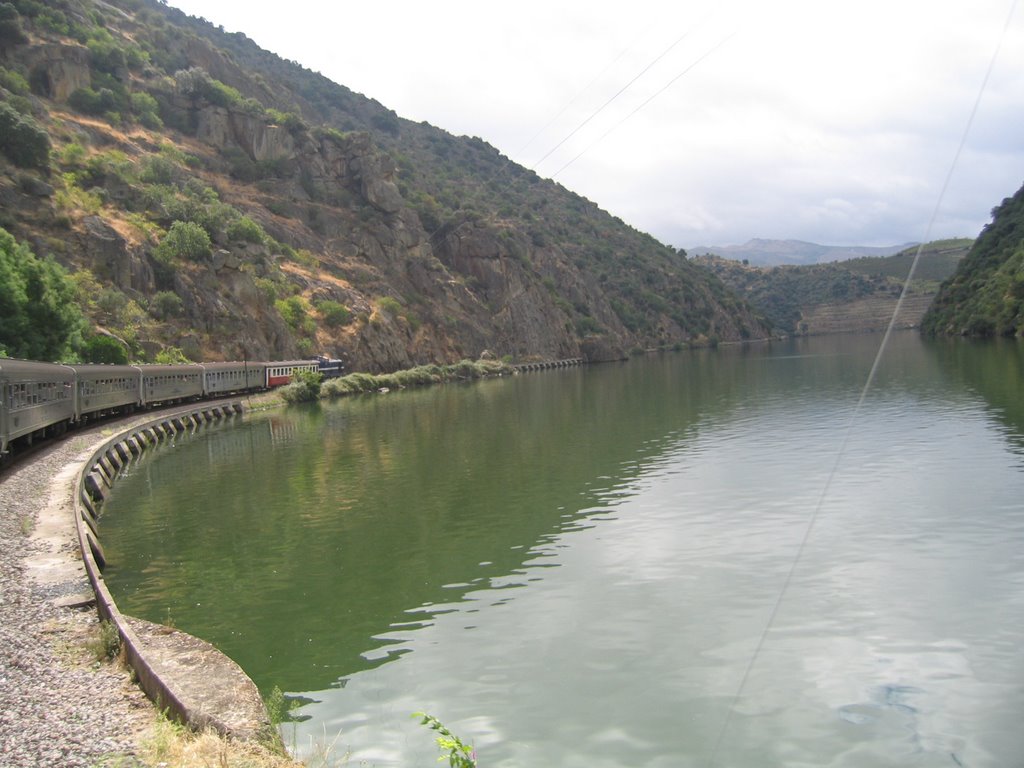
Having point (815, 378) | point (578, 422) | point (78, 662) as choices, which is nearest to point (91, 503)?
point (78, 662)

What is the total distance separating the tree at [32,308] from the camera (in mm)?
44000

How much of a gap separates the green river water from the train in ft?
13.9

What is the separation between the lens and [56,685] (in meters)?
8.44

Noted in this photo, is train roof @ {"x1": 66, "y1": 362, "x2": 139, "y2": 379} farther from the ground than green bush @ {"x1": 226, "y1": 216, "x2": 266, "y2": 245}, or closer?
closer

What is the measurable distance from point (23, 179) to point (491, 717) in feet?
243

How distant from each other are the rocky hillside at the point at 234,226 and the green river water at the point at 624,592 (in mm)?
32740

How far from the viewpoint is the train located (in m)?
25.3

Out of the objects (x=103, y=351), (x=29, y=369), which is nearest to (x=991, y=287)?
(x=103, y=351)

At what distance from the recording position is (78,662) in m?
9.06

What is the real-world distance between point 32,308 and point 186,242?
106ft

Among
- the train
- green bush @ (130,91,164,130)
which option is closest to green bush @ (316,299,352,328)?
the train

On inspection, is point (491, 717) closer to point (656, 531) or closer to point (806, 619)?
point (806, 619)

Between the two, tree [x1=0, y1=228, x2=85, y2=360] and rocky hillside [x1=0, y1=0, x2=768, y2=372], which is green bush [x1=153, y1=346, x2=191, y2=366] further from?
tree [x1=0, y1=228, x2=85, y2=360]

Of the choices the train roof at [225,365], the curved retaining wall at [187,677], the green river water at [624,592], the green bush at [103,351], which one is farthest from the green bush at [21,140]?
the curved retaining wall at [187,677]
